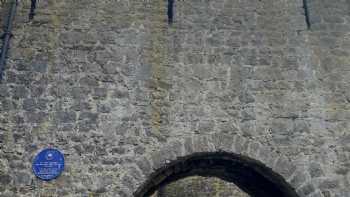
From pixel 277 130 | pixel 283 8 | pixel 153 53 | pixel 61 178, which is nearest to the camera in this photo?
pixel 61 178

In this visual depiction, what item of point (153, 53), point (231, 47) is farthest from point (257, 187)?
point (153, 53)

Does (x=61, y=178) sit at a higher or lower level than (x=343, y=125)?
lower

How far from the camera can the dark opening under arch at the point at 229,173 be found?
6098 mm

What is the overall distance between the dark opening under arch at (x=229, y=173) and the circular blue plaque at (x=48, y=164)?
1090 millimetres

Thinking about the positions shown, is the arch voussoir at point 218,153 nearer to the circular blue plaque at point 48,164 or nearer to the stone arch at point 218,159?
the stone arch at point 218,159

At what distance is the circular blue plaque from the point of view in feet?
19.0

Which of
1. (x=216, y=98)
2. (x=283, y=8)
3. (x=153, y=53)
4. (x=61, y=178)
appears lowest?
(x=61, y=178)

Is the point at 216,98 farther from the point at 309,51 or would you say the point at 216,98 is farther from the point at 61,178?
the point at 61,178

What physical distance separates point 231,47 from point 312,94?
1.39 metres

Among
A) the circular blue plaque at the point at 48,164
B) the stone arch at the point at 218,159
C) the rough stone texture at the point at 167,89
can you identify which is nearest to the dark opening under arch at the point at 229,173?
the stone arch at the point at 218,159

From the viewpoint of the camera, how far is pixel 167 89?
252 inches

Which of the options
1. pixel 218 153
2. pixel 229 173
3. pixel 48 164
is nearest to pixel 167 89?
pixel 218 153

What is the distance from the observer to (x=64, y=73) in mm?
6426

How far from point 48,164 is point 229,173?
2.88m
